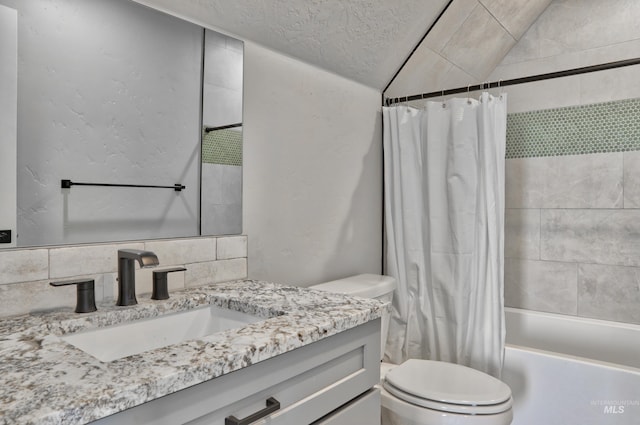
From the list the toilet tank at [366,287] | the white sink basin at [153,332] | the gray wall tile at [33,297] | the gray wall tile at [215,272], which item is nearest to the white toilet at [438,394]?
A: the toilet tank at [366,287]

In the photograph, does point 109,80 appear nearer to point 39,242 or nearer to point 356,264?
point 39,242

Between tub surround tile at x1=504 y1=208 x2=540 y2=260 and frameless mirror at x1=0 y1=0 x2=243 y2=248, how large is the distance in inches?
73.9

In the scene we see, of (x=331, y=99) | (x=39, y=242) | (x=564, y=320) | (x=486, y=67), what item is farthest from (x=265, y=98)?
(x=564, y=320)

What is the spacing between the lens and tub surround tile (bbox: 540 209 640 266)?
2.38m

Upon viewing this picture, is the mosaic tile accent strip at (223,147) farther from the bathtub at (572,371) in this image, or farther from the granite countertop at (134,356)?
the bathtub at (572,371)

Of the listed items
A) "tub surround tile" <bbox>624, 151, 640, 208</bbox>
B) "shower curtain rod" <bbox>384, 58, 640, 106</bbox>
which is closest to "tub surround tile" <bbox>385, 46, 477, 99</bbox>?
"shower curtain rod" <bbox>384, 58, 640, 106</bbox>

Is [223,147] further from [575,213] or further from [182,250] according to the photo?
[575,213]

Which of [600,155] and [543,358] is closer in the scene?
[543,358]

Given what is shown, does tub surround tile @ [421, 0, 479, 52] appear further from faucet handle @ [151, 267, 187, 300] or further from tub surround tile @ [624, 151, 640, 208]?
faucet handle @ [151, 267, 187, 300]

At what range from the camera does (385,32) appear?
2.05 metres

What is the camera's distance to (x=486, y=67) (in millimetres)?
2781

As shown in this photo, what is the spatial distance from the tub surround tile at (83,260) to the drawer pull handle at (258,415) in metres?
0.65

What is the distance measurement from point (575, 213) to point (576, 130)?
49 centimetres

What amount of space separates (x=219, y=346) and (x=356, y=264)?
1.50 metres
